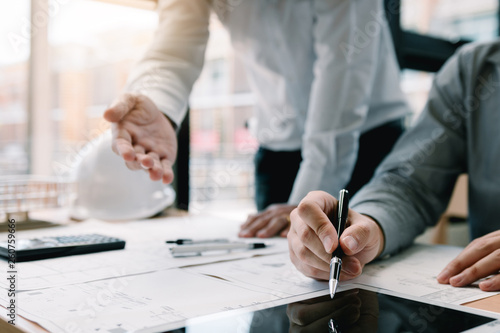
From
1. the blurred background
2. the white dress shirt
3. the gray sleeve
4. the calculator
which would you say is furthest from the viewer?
the blurred background

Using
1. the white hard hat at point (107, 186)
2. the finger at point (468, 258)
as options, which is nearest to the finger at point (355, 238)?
the finger at point (468, 258)

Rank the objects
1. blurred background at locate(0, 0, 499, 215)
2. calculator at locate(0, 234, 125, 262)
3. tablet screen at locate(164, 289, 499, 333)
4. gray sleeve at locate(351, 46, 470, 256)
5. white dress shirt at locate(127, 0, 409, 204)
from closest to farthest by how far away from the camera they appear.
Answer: tablet screen at locate(164, 289, 499, 333), calculator at locate(0, 234, 125, 262), gray sleeve at locate(351, 46, 470, 256), white dress shirt at locate(127, 0, 409, 204), blurred background at locate(0, 0, 499, 215)

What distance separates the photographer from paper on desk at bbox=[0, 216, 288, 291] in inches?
26.5

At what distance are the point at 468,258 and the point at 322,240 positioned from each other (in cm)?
22

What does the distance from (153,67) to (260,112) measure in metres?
0.45

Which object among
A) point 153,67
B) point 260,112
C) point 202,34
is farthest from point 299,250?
point 260,112

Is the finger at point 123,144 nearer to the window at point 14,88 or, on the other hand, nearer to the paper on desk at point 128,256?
the paper on desk at point 128,256

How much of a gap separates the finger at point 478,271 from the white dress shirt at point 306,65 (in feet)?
1.66

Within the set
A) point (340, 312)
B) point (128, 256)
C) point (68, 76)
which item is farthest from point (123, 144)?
point (68, 76)

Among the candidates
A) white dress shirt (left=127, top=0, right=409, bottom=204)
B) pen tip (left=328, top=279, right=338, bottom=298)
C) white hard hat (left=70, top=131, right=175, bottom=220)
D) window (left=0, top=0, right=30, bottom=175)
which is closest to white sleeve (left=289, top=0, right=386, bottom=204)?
white dress shirt (left=127, top=0, right=409, bottom=204)

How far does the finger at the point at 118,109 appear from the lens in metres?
0.81

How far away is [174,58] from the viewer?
3.81ft

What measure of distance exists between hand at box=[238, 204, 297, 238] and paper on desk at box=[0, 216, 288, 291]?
1.1 inches

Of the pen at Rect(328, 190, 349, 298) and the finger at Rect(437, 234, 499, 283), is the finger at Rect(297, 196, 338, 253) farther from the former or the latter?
the finger at Rect(437, 234, 499, 283)
